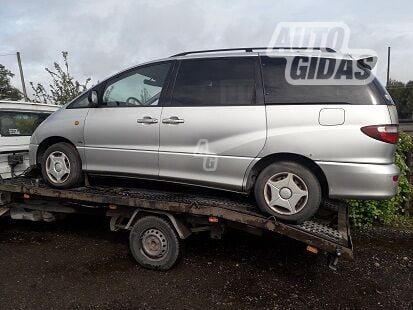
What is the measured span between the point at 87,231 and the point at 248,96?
3139mm

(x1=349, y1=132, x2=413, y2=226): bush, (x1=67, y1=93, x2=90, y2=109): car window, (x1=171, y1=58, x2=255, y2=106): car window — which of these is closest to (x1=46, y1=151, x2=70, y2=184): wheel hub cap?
(x1=67, y1=93, x2=90, y2=109): car window

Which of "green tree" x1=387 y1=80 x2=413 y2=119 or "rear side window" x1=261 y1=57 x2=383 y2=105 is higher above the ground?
"green tree" x1=387 y1=80 x2=413 y2=119

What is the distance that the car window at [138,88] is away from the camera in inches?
162

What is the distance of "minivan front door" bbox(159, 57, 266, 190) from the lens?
3590mm

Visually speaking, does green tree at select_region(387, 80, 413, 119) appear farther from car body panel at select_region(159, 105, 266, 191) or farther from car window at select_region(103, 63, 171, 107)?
car body panel at select_region(159, 105, 266, 191)

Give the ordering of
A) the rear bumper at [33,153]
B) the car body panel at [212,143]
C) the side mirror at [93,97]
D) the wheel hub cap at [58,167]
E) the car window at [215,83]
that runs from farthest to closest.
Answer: the rear bumper at [33,153] < the wheel hub cap at [58,167] < the side mirror at [93,97] < the car window at [215,83] < the car body panel at [212,143]

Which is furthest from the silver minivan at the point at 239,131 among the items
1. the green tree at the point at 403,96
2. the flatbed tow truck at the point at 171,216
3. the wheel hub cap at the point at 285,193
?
the green tree at the point at 403,96

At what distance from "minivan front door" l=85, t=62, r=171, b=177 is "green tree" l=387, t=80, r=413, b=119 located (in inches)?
1583

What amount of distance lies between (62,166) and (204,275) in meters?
2.06

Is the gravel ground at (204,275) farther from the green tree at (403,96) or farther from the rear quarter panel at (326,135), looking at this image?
the green tree at (403,96)

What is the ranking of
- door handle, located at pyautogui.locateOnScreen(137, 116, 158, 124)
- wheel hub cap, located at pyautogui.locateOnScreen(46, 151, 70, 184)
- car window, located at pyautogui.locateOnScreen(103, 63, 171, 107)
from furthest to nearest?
wheel hub cap, located at pyautogui.locateOnScreen(46, 151, 70, 184) → car window, located at pyautogui.locateOnScreen(103, 63, 171, 107) → door handle, located at pyautogui.locateOnScreen(137, 116, 158, 124)

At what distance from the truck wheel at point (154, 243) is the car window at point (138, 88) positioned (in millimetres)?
1267

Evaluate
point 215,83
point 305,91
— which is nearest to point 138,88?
point 215,83

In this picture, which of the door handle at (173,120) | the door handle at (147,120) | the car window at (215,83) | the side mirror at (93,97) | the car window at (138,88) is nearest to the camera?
the car window at (215,83)
